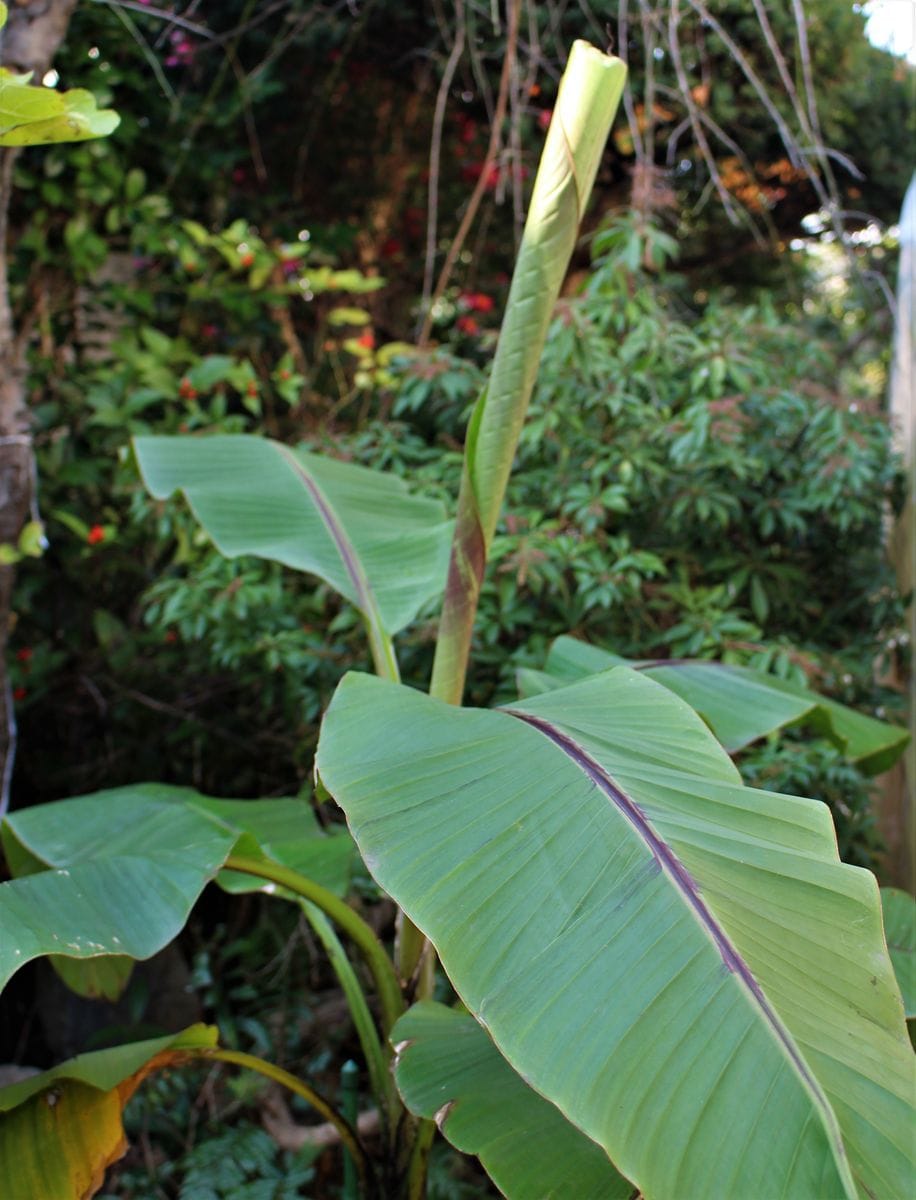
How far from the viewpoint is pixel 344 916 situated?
1.51 m

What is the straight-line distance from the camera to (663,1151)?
29.9 inches

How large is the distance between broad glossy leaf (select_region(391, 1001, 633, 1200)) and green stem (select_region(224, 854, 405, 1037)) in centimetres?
17

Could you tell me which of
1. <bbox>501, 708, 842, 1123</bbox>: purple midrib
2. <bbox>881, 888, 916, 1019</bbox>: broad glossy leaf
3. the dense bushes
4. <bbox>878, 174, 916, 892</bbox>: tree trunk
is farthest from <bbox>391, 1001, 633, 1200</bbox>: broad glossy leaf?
<bbox>878, 174, 916, 892</bbox>: tree trunk

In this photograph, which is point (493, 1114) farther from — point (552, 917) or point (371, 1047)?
point (371, 1047)

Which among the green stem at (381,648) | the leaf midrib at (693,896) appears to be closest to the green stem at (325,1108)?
the green stem at (381,648)

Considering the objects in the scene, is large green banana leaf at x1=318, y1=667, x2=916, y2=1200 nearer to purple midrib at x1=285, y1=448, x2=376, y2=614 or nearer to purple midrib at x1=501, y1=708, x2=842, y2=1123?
purple midrib at x1=501, y1=708, x2=842, y2=1123

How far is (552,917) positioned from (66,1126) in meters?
0.80

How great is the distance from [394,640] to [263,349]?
2.08 m

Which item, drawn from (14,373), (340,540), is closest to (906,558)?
(340,540)

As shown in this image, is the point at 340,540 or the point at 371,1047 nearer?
the point at 371,1047

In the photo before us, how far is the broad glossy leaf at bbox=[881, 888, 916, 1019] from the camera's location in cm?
139

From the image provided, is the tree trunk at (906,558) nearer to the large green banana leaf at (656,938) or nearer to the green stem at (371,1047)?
the green stem at (371,1047)

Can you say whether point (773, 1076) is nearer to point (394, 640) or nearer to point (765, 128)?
point (394, 640)

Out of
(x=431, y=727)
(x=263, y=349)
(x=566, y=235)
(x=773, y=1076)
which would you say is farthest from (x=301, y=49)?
(x=773, y=1076)
